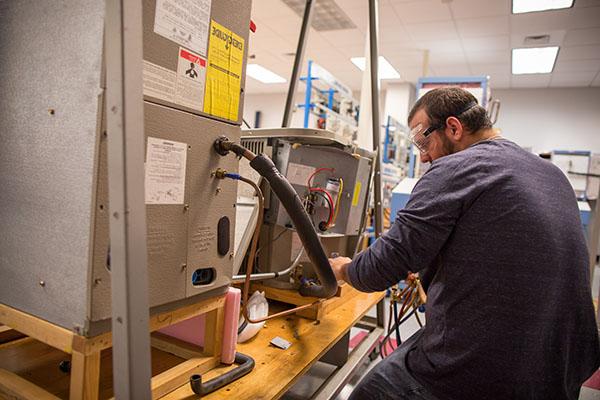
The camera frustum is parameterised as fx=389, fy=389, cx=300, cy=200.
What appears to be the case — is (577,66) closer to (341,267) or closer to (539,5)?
(539,5)

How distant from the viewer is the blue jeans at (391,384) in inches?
44.9

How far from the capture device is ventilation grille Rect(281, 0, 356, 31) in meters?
4.92

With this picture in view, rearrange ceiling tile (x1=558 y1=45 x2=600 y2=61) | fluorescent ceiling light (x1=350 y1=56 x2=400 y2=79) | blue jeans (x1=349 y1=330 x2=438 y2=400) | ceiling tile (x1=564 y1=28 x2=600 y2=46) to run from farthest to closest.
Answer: fluorescent ceiling light (x1=350 y1=56 x2=400 y2=79)
ceiling tile (x1=558 y1=45 x2=600 y2=61)
ceiling tile (x1=564 y1=28 x2=600 y2=46)
blue jeans (x1=349 y1=330 x2=438 y2=400)

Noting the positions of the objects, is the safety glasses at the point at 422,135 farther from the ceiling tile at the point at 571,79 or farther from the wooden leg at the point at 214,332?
the ceiling tile at the point at 571,79

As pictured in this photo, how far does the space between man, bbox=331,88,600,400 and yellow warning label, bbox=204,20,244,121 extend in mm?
590

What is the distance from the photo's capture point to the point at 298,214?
1.03m

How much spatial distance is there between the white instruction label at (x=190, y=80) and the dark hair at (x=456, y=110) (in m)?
0.84

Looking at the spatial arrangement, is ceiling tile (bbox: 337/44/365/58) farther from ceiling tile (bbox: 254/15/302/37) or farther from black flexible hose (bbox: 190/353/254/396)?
black flexible hose (bbox: 190/353/254/396)

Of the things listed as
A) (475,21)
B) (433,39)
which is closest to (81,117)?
(475,21)

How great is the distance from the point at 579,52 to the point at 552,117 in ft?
8.33

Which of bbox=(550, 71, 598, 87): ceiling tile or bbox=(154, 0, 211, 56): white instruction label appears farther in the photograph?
bbox=(550, 71, 598, 87): ceiling tile

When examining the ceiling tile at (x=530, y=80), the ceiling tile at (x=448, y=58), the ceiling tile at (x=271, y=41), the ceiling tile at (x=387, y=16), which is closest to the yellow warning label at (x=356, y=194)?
the ceiling tile at (x=387, y=16)

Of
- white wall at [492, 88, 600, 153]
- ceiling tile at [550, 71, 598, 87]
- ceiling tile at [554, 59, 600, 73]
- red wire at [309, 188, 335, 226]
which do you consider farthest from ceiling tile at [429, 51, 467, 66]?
red wire at [309, 188, 335, 226]

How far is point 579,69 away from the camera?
686 centimetres
